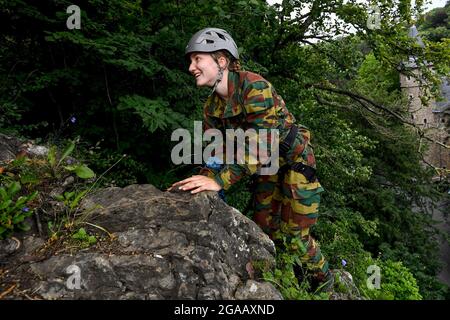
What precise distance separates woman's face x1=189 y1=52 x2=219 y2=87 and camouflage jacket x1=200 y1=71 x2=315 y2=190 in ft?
0.51

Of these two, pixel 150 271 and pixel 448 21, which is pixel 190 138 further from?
pixel 448 21

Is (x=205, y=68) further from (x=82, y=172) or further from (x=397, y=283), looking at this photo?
(x=397, y=283)

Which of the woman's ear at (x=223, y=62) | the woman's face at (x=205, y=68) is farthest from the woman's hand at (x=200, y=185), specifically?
the woman's ear at (x=223, y=62)

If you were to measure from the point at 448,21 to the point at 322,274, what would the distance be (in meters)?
68.5

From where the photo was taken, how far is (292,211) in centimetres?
342

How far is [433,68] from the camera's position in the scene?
896cm

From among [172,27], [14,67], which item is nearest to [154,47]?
[172,27]

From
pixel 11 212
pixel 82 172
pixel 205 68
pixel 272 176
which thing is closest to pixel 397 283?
pixel 272 176

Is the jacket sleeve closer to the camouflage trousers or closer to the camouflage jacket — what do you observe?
the camouflage jacket

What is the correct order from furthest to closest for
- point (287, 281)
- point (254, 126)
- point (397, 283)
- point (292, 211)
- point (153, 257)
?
point (397, 283), point (292, 211), point (254, 126), point (287, 281), point (153, 257)

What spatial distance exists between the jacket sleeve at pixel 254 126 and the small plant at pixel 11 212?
1.39 metres

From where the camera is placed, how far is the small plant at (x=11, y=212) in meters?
2.18

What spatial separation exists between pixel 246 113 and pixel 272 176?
92cm

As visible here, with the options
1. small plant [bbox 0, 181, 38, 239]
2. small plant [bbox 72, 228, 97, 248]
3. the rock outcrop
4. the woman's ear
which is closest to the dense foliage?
small plant [bbox 72, 228, 97, 248]
